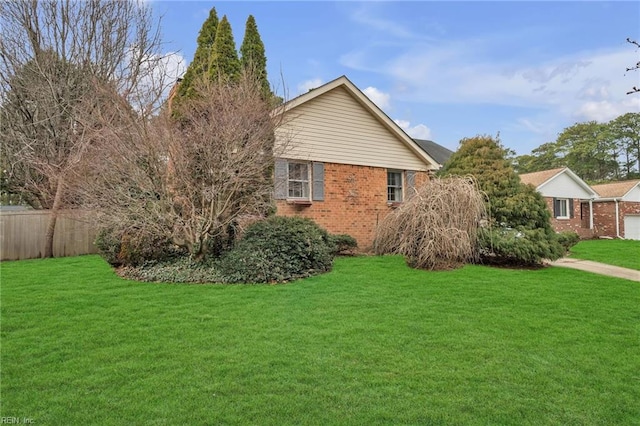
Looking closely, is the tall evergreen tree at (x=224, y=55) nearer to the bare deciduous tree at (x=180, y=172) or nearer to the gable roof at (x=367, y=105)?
the gable roof at (x=367, y=105)

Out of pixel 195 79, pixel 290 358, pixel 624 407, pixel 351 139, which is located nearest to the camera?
pixel 624 407

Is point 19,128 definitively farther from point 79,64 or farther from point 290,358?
point 290,358

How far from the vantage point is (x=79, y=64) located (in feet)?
48.6

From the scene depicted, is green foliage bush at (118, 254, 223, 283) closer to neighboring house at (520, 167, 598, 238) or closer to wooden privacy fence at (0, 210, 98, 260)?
wooden privacy fence at (0, 210, 98, 260)

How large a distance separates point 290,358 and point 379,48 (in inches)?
433

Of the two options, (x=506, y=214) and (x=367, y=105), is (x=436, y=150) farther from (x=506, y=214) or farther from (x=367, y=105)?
(x=506, y=214)

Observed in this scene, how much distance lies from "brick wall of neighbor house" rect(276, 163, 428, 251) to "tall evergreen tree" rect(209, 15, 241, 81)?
13.5 feet

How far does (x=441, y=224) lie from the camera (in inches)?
373

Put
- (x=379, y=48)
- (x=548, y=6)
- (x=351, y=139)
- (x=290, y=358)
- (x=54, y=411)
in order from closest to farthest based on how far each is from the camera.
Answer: (x=54, y=411), (x=290, y=358), (x=548, y=6), (x=379, y=48), (x=351, y=139)

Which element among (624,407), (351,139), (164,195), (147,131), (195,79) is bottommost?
(624,407)

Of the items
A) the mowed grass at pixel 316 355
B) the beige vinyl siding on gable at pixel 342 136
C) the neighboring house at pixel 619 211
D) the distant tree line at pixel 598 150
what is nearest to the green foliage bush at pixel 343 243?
the beige vinyl siding on gable at pixel 342 136

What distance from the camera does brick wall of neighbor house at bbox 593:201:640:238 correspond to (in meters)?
25.7

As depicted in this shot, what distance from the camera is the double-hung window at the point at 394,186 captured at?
14.8 metres

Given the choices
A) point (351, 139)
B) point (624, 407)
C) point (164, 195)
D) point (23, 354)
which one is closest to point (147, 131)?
point (164, 195)
